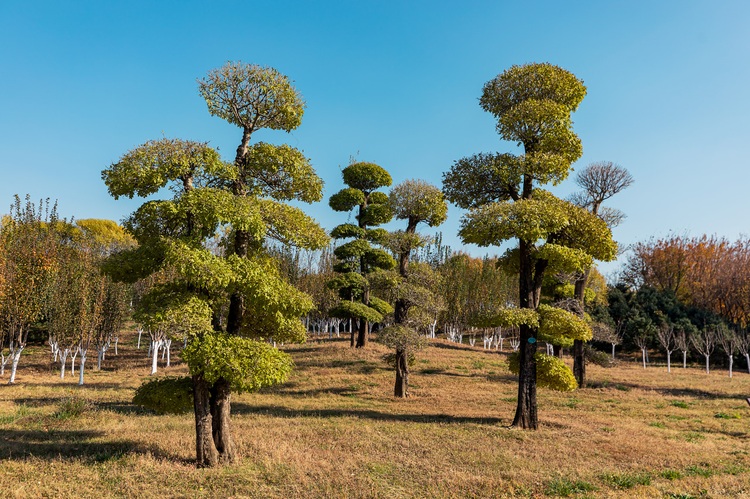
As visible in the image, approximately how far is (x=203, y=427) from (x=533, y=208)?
439 inches

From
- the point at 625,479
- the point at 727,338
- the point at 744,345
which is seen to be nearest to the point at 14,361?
the point at 625,479

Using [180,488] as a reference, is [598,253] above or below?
above

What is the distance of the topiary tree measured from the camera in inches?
1128

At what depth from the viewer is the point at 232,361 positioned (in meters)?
8.75

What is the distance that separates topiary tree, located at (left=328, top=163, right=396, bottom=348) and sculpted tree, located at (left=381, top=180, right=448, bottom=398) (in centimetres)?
665

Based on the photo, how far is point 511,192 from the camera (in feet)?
50.8

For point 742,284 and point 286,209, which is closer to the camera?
point 286,209

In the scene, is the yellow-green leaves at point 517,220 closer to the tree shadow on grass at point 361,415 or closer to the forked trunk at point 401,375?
the tree shadow on grass at point 361,415

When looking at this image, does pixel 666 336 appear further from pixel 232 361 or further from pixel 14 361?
pixel 14 361

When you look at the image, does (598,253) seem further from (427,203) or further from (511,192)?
(427,203)

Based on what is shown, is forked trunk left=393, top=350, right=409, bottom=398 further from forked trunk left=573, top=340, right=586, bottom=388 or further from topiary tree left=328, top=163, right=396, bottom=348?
forked trunk left=573, top=340, right=586, bottom=388

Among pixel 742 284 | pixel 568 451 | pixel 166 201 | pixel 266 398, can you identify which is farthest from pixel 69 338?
pixel 742 284

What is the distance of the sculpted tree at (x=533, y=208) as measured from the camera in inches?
530

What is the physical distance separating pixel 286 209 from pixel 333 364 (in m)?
18.7
